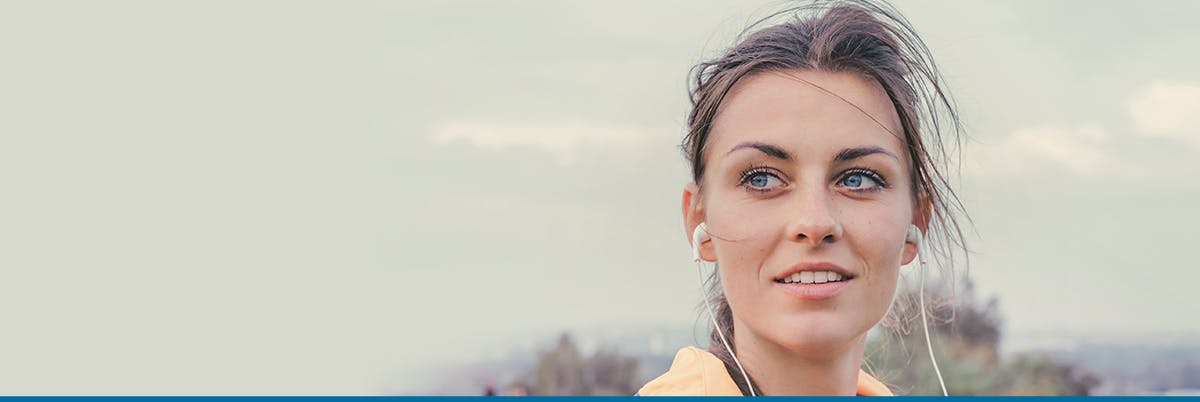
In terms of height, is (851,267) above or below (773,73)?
below

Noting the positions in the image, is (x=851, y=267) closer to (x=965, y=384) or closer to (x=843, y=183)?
(x=843, y=183)

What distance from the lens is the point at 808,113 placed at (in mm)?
2986

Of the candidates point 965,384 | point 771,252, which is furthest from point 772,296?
point 965,384

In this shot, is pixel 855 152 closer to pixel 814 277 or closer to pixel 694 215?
pixel 814 277

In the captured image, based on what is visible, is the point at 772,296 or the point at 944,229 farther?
the point at 944,229

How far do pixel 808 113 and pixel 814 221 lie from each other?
0.93 ft

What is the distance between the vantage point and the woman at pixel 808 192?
2941 millimetres

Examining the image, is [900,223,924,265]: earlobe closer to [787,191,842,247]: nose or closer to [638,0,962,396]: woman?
[638,0,962,396]: woman

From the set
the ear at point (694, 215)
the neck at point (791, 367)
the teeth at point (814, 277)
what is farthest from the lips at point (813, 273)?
the ear at point (694, 215)

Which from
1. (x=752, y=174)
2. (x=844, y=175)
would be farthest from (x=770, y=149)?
(x=844, y=175)

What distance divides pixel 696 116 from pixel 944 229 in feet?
2.42

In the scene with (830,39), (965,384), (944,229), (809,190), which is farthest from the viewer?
(965,384)

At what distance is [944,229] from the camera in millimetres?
3330

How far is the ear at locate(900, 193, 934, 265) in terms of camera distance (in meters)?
3.21
